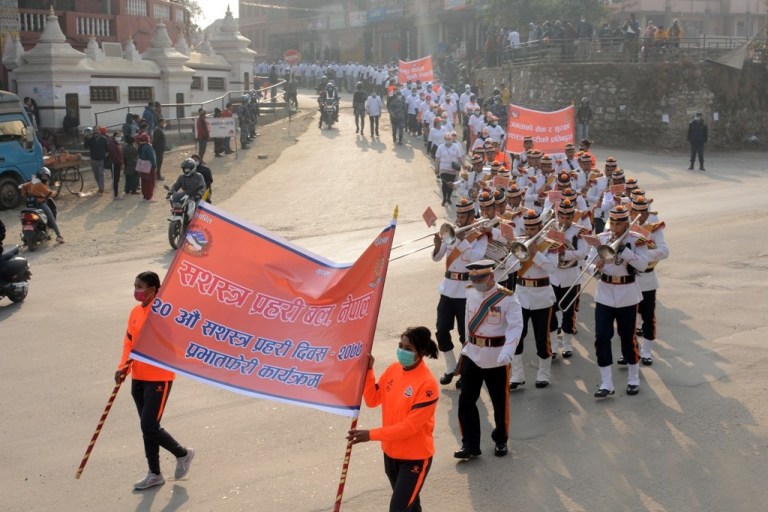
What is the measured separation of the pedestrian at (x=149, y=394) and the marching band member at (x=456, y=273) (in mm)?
3218

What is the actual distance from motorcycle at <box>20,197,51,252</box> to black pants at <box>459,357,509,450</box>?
1114 cm

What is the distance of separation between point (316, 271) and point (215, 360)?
86 centimetres

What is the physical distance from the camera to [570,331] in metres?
10.7

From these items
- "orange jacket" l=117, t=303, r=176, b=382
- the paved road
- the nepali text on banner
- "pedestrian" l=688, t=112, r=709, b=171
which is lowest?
the paved road

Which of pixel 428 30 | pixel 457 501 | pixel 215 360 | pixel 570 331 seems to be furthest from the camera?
pixel 428 30

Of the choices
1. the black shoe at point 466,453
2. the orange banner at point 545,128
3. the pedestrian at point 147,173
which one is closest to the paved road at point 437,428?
the black shoe at point 466,453

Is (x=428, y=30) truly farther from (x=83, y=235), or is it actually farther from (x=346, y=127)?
(x=83, y=235)

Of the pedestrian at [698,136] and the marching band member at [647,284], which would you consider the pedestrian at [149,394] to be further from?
the pedestrian at [698,136]

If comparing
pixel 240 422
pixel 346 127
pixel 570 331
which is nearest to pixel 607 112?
pixel 346 127

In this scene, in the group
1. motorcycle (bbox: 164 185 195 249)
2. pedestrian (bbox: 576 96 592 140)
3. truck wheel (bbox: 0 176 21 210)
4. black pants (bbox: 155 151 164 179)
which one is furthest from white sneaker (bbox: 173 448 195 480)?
pedestrian (bbox: 576 96 592 140)

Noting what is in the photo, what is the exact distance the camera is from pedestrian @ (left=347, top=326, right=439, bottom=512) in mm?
6012

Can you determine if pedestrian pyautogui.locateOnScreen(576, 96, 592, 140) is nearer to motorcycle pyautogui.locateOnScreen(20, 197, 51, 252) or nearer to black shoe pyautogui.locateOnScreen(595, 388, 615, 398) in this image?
motorcycle pyautogui.locateOnScreen(20, 197, 51, 252)

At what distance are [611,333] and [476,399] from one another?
2.07 metres

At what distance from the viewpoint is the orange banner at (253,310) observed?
6105 millimetres
